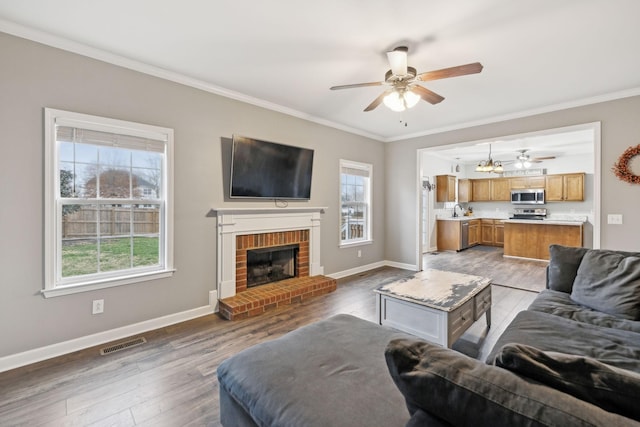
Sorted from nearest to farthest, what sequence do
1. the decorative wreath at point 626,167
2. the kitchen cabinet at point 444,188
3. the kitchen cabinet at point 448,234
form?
1. the decorative wreath at point 626,167
2. the kitchen cabinet at point 448,234
3. the kitchen cabinet at point 444,188

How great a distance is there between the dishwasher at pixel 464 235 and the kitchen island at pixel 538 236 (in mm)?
1055

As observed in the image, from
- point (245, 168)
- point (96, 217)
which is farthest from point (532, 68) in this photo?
point (96, 217)

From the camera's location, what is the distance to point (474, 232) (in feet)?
28.5

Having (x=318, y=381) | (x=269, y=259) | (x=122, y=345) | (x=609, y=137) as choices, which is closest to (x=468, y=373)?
(x=318, y=381)

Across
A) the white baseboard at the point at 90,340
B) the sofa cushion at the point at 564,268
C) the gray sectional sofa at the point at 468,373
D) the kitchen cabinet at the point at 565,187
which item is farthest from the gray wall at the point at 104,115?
the kitchen cabinet at the point at 565,187

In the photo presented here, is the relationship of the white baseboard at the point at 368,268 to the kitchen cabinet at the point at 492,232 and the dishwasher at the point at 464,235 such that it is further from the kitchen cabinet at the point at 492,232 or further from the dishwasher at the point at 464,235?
the kitchen cabinet at the point at 492,232

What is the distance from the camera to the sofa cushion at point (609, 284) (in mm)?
2061

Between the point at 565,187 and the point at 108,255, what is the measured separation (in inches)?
391

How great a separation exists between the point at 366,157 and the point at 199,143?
3.23m

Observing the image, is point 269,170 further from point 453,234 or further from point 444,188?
point 453,234

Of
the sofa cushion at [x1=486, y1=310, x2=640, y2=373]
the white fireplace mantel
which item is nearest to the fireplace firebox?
the white fireplace mantel

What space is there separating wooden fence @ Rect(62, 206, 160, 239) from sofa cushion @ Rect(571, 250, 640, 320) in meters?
4.01

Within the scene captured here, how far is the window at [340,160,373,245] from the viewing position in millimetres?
5277

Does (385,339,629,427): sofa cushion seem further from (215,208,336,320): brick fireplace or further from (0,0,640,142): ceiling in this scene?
(215,208,336,320): brick fireplace
